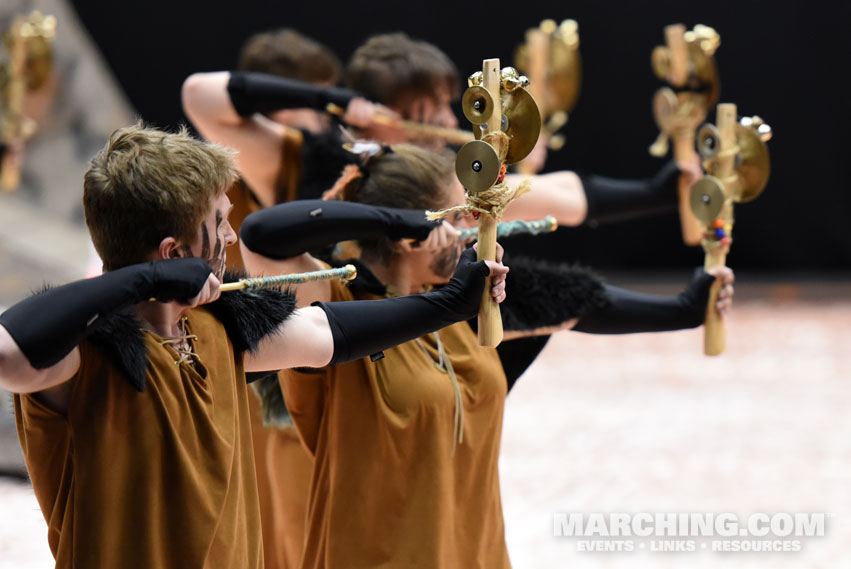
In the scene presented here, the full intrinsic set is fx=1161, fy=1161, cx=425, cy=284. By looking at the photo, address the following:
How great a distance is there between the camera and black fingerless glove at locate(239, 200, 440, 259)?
1.96 metres

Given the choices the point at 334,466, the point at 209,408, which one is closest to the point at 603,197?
the point at 334,466

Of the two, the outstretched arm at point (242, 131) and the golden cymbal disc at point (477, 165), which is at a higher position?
the golden cymbal disc at point (477, 165)

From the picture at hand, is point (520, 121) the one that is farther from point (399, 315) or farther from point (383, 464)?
point (383, 464)

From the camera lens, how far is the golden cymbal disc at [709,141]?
232 centimetres

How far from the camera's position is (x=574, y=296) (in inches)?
84.2

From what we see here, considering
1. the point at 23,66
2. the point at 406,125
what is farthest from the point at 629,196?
the point at 23,66

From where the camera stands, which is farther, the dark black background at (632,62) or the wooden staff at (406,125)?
the dark black background at (632,62)

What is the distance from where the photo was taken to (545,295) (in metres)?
2.12

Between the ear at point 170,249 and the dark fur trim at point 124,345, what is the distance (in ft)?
0.32

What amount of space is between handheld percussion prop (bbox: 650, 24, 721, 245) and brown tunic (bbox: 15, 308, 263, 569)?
1.63 m

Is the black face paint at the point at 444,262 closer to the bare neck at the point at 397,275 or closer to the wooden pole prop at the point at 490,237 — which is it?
the bare neck at the point at 397,275

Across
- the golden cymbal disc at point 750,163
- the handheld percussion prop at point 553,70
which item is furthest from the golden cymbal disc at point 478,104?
the handheld percussion prop at point 553,70

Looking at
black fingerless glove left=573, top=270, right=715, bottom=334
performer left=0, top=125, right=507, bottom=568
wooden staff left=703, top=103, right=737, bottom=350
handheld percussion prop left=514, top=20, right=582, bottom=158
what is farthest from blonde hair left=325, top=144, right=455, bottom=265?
handheld percussion prop left=514, top=20, right=582, bottom=158

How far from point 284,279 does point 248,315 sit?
4.1 inches
